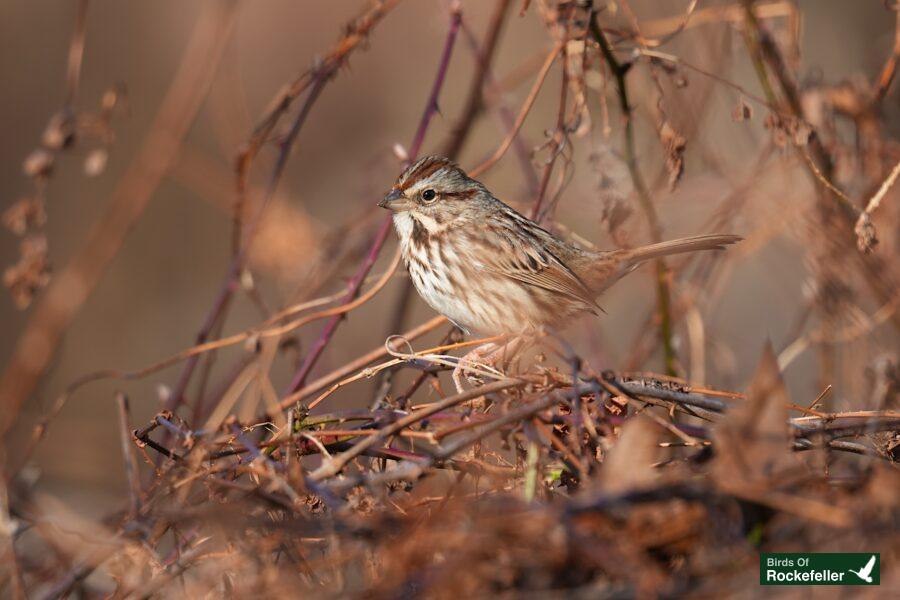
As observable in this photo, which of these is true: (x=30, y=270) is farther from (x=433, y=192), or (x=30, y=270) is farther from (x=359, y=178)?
(x=359, y=178)

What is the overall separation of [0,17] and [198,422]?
5835mm

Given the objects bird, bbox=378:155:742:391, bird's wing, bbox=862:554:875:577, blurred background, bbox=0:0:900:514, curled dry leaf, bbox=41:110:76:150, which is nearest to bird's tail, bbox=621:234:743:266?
bird, bbox=378:155:742:391

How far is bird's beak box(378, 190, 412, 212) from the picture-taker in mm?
3928

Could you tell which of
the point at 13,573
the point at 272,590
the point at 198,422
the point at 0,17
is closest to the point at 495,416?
the point at 272,590

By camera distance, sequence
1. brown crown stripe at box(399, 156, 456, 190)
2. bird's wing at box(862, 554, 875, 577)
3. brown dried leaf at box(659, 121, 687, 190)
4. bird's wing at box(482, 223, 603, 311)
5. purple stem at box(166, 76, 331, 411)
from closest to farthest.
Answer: bird's wing at box(862, 554, 875, 577)
brown dried leaf at box(659, 121, 687, 190)
purple stem at box(166, 76, 331, 411)
brown crown stripe at box(399, 156, 456, 190)
bird's wing at box(482, 223, 603, 311)

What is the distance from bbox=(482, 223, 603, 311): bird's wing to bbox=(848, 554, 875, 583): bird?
92.8 inches

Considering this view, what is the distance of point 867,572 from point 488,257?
2499 mm

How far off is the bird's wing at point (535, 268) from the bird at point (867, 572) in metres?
2.36

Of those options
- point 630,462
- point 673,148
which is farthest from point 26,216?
point 630,462

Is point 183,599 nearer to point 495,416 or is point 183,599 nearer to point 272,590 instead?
point 272,590

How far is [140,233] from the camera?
8078 mm

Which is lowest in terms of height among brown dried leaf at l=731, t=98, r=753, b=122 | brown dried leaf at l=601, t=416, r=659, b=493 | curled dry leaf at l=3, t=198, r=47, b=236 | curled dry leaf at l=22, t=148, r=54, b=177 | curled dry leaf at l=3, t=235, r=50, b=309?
brown dried leaf at l=601, t=416, r=659, b=493

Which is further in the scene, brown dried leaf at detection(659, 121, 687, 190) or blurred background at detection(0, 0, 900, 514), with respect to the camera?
blurred background at detection(0, 0, 900, 514)

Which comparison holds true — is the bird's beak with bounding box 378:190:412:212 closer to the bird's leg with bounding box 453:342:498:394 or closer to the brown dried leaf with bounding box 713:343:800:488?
the bird's leg with bounding box 453:342:498:394
